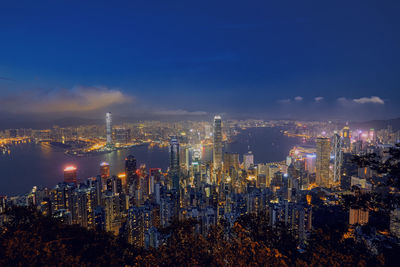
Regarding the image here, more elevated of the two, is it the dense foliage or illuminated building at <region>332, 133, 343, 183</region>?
the dense foliage

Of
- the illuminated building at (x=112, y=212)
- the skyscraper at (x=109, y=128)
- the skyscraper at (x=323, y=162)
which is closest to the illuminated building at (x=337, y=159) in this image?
the skyscraper at (x=323, y=162)

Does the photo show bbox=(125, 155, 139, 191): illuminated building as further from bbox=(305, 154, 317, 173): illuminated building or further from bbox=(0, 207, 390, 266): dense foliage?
bbox=(305, 154, 317, 173): illuminated building

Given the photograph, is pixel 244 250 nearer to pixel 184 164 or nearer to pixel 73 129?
pixel 184 164

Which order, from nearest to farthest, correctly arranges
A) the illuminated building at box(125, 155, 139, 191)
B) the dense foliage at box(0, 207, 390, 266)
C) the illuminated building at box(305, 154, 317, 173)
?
the dense foliage at box(0, 207, 390, 266)
the illuminated building at box(125, 155, 139, 191)
the illuminated building at box(305, 154, 317, 173)

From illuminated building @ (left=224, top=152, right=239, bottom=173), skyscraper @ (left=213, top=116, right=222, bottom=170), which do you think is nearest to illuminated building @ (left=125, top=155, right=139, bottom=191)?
illuminated building @ (left=224, top=152, right=239, bottom=173)

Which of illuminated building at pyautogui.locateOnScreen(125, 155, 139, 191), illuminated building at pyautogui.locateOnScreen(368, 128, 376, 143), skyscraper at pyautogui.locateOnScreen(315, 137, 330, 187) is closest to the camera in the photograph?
illuminated building at pyautogui.locateOnScreen(125, 155, 139, 191)

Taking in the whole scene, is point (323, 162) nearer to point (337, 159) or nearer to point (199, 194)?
point (337, 159)

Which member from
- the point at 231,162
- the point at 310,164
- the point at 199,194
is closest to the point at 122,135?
the point at 231,162
